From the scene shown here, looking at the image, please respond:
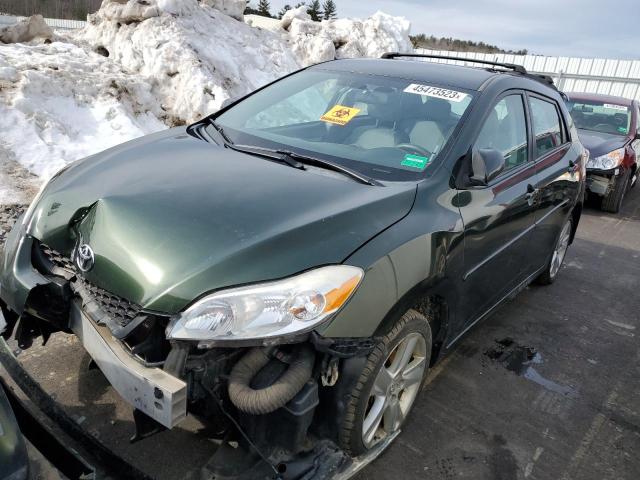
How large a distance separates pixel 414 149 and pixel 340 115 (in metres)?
0.56

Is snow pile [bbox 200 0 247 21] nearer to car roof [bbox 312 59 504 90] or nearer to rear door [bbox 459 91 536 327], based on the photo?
car roof [bbox 312 59 504 90]

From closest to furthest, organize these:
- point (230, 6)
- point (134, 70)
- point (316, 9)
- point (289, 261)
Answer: point (289, 261), point (134, 70), point (230, 6), point (316, 9)

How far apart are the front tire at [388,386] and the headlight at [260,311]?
0.40 meters

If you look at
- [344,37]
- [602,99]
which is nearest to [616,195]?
[602,99]

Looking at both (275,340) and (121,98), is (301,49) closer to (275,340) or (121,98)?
(121,98)

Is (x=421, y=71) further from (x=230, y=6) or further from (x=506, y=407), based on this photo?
(x=230, y=6)

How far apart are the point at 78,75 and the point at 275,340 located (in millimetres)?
7297

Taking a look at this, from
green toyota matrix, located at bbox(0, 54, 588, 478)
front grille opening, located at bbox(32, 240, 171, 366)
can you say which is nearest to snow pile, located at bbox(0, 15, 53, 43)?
green toyota matrix, located at bbox(0, 54, 588, 478)

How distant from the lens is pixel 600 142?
7.62 m

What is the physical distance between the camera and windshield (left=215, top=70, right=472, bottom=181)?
266 cm

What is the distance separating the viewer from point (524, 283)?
12.2ft

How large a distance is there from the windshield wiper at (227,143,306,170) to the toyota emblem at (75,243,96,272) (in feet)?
3.26

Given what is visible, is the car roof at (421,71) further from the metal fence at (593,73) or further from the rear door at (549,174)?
the metal fence at (593,73)

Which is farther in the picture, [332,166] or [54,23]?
[54,23]
